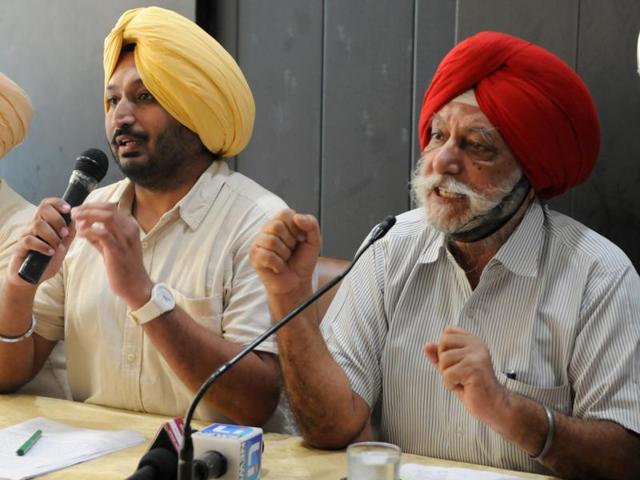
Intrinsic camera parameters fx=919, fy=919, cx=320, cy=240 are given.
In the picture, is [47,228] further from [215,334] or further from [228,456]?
[228,456]

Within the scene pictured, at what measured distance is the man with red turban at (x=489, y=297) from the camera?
175 centimetres

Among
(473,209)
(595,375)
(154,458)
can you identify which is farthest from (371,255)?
(154,458)

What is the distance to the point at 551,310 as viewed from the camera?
6.13 feet

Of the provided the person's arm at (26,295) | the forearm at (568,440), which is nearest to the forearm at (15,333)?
the person's arm at (26,295)

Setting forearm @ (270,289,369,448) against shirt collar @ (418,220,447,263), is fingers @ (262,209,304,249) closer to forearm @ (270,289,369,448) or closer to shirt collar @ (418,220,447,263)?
forearm @ (270,289,369,448)

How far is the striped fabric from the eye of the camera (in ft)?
5.93

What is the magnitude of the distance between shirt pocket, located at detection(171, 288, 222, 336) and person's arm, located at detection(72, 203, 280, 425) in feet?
0.26

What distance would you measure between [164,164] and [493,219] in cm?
87

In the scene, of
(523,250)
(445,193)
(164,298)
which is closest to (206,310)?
(164,298)

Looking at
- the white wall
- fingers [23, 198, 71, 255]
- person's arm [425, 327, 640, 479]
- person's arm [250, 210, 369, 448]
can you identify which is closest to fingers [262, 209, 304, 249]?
person's arm [250, 210, 369, 448]

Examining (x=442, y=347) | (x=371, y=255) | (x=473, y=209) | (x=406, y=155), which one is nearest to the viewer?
(x=442, y=347)

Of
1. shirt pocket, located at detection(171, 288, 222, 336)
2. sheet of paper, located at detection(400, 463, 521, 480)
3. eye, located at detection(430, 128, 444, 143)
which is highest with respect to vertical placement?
→ eye, located at detection(430, 128, 444, 143)

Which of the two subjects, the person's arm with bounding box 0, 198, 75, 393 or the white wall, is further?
the white wall

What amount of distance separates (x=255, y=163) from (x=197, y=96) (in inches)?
26.4
